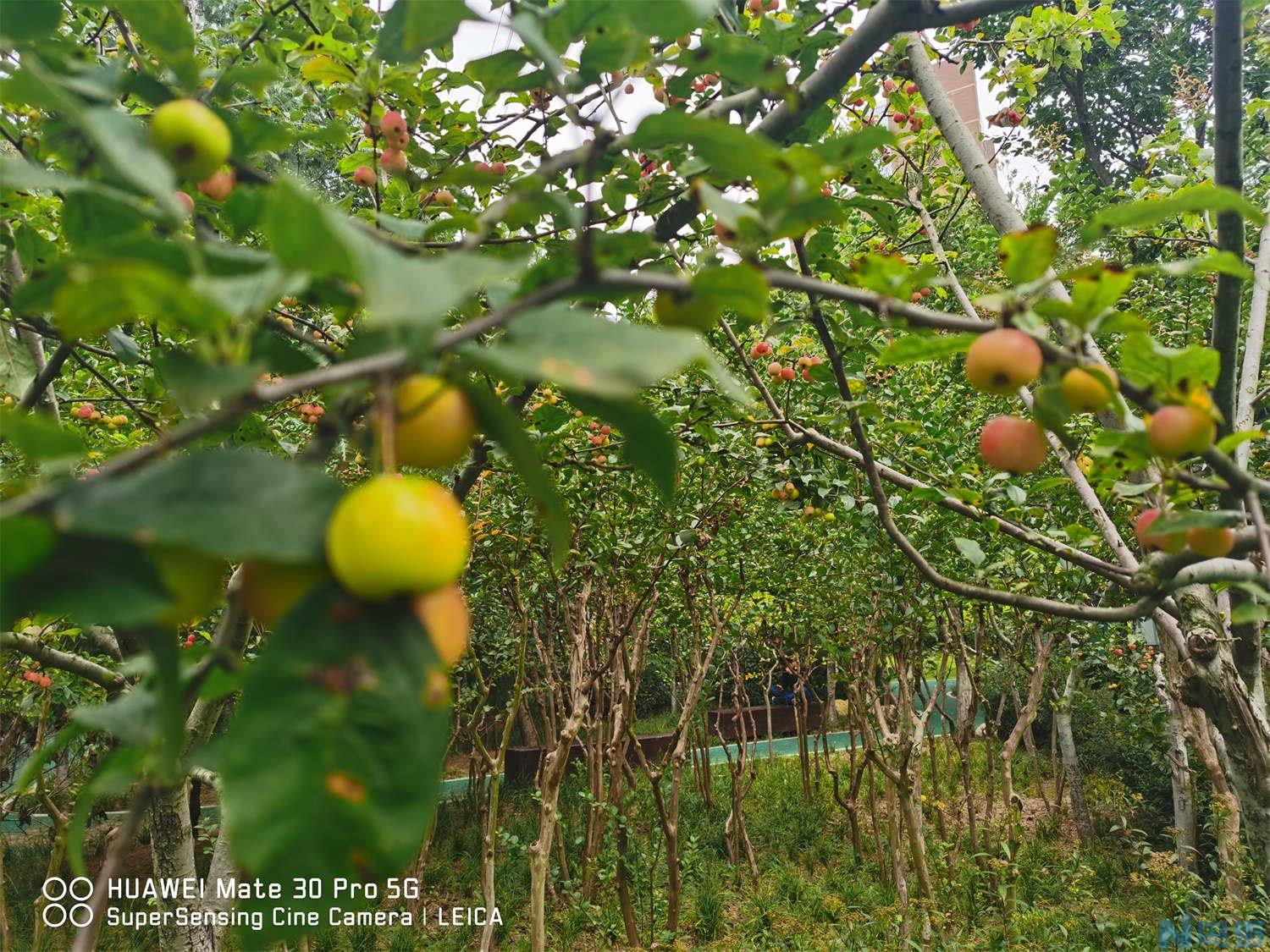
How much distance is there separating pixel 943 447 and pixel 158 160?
75.7 inches

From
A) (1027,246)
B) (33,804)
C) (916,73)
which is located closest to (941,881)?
→ (916,73)

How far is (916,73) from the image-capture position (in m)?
1.85

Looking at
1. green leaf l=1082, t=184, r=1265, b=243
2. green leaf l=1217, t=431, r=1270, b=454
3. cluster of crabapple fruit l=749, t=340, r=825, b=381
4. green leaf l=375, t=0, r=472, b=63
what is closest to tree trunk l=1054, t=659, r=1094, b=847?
cluster of crabapple fruit l=749, t=340, r=825, b=381

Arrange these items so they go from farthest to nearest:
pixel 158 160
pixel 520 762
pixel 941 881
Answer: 1. pixel 520 762
2. pixel 941 881
3. pixel 158 160

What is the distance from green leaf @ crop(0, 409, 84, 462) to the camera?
0.33 metres

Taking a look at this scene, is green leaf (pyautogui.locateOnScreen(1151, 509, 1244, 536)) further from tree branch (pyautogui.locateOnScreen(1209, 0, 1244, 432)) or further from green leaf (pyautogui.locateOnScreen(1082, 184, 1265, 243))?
tree branch (pyautogui.locateOnScreen(1209, 0, 1244, 432))

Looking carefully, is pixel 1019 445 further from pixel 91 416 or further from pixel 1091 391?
pixel 91 416

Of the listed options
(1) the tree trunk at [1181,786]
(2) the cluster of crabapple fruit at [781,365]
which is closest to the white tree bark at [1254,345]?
(2) the cluster of crabapple fruit at [781,365]

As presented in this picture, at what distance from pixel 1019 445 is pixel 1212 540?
0.19 meters

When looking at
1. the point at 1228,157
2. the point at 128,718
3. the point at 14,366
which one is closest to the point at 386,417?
the point at 128,718

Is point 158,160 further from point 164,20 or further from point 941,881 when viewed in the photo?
point 941,881

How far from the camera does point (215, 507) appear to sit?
32 cm

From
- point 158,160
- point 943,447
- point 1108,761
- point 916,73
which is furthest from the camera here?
point 1108,761

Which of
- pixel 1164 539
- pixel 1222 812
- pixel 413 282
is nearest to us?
pixel 413 282
